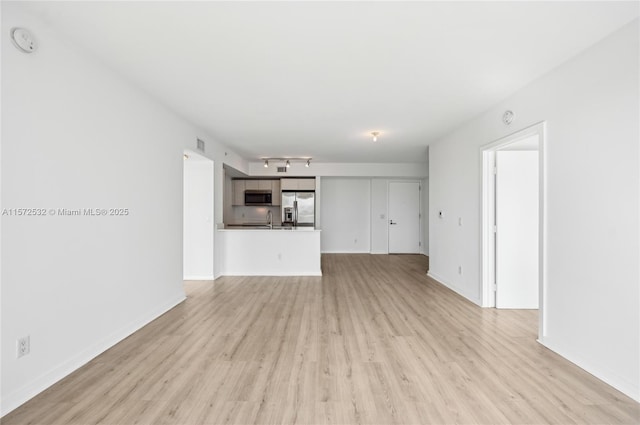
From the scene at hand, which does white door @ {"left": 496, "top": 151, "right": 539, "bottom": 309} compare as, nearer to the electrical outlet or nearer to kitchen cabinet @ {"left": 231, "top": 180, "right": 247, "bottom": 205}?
the electrical outlet

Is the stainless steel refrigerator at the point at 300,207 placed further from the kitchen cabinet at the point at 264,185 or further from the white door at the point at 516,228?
the white door at the point at 516,228

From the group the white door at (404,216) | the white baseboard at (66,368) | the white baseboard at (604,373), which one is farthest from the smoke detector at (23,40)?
the white door at (404,216)

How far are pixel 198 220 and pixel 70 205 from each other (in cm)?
317

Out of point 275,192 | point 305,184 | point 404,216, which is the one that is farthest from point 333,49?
point 404,216

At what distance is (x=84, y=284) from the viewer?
2494 millimetres

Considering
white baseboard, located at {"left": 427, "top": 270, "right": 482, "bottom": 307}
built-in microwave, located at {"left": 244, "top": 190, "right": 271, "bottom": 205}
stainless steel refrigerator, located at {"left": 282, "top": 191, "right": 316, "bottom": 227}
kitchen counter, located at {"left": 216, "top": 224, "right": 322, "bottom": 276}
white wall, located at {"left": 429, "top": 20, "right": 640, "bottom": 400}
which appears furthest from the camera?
built-in microwave, located at {"left": 244, "top": 190, "right": 271, "bottom": 205}

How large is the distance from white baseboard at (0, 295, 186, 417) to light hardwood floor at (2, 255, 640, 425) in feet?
0.18

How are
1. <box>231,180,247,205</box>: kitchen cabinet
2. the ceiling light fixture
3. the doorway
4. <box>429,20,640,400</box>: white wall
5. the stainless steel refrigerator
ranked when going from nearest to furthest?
<box>429,20,640,400</box>: white wall < the doorway < the ceiling light fixture < the stainless steel refrigerator < <box>231,180,247,205</box>: kitchen cabinet

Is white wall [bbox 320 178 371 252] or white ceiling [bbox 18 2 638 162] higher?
white ceiling [bbox 18 2 638 162]

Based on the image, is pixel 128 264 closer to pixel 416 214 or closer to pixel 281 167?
pixel 281 167

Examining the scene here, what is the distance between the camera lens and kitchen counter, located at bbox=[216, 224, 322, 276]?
609 centimetres

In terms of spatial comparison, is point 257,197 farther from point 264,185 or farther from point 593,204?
point 593,204

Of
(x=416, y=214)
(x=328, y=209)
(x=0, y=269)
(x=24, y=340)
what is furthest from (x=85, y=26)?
(x=416, y=214)

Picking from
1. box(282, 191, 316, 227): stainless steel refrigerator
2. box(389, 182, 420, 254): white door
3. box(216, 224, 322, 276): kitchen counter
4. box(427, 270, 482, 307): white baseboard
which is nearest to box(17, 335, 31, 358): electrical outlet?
box(216, 224, 322, 276): kitchen counter
